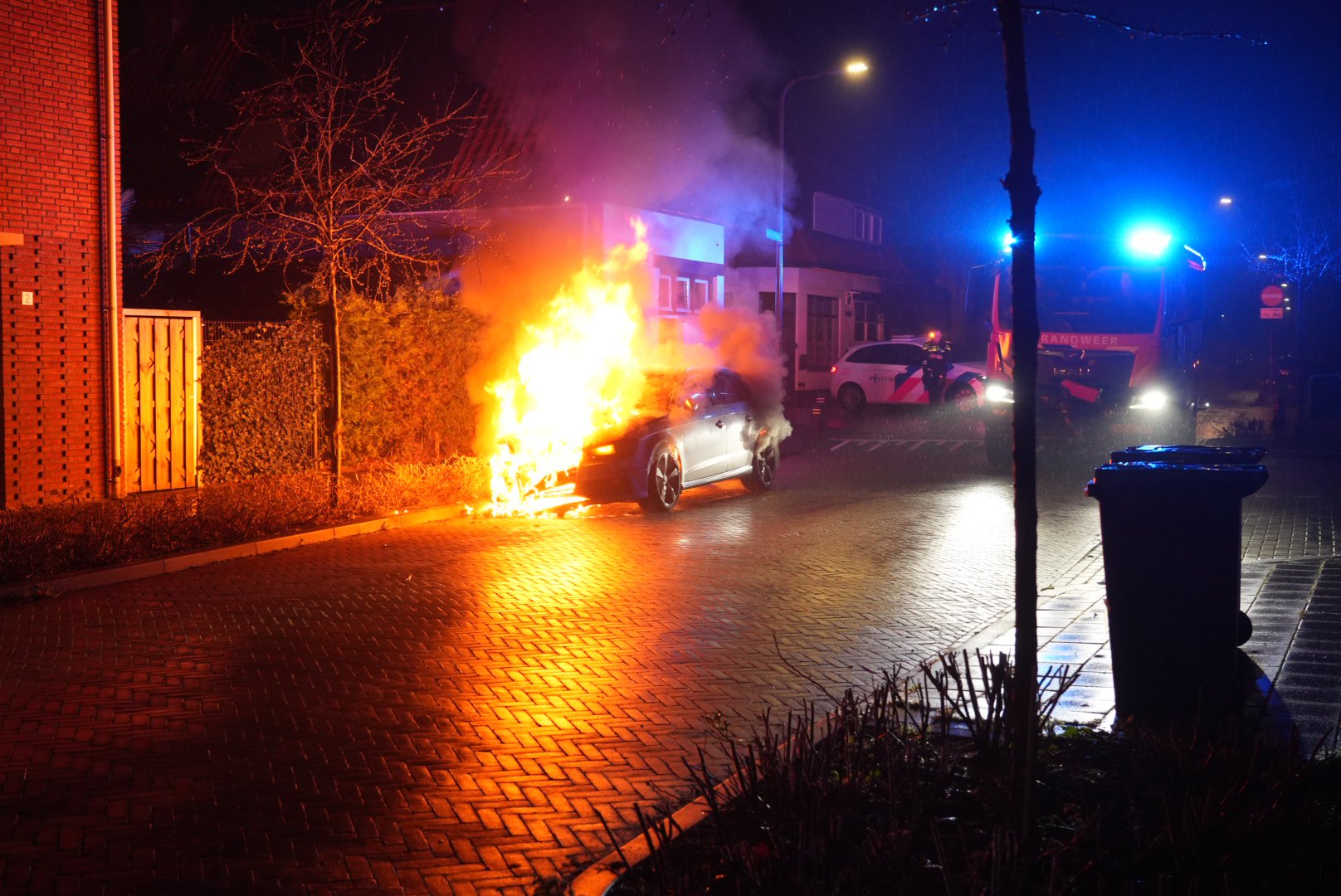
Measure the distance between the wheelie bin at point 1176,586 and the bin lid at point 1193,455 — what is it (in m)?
0.48

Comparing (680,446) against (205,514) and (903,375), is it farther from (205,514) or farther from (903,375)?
(903,375)

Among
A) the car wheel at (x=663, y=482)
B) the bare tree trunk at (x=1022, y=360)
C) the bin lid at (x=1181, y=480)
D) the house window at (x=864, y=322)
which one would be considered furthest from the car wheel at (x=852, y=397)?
the bare tree trunk at (x=1022, y=360)

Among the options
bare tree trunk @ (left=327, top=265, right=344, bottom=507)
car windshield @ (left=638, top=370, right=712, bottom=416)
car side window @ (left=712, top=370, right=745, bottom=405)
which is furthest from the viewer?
car side window @ (left=712, top=370, right=745, bottom=405)

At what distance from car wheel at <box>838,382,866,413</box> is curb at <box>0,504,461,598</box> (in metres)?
17.6

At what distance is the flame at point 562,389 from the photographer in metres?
14.1

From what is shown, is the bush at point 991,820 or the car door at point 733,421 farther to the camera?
the car door at point 733,421

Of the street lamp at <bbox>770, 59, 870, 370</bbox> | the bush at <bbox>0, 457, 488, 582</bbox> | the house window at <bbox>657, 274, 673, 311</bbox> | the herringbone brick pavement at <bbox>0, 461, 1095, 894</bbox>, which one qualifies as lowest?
the herringbone brick pavement at <bbox>0, 461, 1095, 894</bbox>

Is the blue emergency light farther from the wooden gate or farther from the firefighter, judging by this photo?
the wooden gate

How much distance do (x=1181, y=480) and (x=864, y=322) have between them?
122 ft

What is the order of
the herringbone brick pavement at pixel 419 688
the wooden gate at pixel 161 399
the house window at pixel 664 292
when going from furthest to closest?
1. the house window at pixel 664 292
2. the wooden gate at pixel 161 399
3. the herringbone brick pavement at pixel 419 688

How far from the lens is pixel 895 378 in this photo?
29500mm

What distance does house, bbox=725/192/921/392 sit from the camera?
110 feet

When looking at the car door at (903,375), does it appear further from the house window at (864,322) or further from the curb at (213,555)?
the curb at (213,555)

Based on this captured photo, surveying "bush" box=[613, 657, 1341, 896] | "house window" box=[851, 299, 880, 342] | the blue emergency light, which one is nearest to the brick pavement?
"bush" box=[613, 657, 1341, 896]
